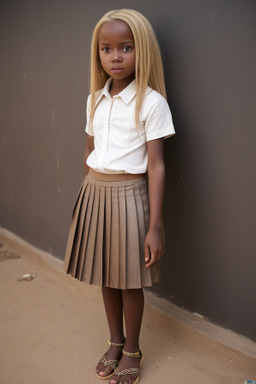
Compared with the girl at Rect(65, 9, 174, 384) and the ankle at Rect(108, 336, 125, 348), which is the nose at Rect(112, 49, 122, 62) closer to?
the girl at Rect(65, 9, 174, 384)

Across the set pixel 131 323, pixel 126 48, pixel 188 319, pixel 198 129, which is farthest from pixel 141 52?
pixel 188 319

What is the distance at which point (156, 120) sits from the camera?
170 centimetres

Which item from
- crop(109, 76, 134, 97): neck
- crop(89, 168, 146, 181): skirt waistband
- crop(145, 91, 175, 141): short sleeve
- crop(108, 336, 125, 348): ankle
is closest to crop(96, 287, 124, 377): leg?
crop(108, 336, 125, 348): ankle

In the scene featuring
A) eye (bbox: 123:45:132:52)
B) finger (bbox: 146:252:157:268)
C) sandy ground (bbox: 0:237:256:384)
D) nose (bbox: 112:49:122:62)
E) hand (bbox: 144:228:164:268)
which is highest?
eye (bbox: 123:45:132:52)

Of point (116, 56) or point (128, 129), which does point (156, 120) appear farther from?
point (116, 56)

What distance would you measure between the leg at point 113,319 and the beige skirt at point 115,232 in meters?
0.15

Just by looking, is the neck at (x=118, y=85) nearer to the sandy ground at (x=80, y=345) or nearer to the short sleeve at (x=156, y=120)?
the short sleeve at (x=156, y=120)

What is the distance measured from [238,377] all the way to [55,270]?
57.4 inches

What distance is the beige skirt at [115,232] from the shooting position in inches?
69.7

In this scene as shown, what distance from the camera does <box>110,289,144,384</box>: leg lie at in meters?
1.88

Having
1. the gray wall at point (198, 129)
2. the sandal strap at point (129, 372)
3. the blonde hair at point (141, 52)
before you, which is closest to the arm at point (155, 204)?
the blonde hair at point (141, 52)

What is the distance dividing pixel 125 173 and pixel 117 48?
0.48 metres

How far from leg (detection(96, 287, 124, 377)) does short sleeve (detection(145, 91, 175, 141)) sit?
0.72 meters

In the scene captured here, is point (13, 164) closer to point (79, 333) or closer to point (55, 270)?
point (55, 270)
